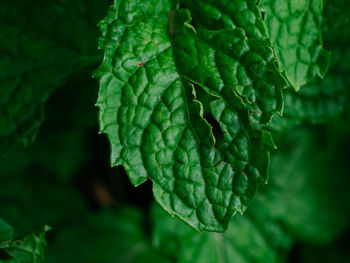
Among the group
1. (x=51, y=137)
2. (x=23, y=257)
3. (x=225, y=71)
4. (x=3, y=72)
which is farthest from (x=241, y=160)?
(x=51, y=137)

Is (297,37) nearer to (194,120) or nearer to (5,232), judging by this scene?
(194,120)

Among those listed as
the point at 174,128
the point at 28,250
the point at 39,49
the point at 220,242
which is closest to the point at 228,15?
the point at 174,128

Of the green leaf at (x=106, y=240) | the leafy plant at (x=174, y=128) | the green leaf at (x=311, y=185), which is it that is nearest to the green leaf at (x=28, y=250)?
the leafy plant at (x=174, y=128)

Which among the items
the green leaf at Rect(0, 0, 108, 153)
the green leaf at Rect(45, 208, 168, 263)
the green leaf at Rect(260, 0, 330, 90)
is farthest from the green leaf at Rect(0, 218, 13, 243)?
the green leaf at Rect(260, 0, 330, 90)

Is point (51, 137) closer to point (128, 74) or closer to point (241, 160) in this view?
point (128, 74)

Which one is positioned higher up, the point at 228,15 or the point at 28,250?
the point at 228,15

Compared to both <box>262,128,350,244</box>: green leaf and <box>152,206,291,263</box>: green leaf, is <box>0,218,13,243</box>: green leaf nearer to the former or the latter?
<box>152,206,291,263</box>: green leaf
